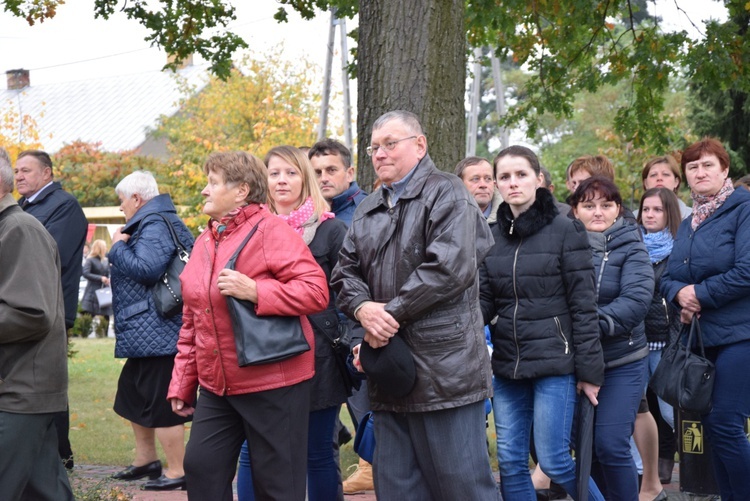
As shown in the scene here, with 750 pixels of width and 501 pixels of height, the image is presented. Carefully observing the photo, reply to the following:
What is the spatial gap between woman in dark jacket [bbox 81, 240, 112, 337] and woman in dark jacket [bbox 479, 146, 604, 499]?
17.8 meters

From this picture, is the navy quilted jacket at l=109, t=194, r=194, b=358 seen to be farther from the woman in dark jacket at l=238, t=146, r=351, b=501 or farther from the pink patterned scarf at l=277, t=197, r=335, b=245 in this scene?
the pink patterned scarf at l=277, t=197, r=335, b=245

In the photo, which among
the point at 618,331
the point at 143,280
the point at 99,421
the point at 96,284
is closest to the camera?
the point at 618,331

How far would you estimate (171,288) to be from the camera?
682 centimetres

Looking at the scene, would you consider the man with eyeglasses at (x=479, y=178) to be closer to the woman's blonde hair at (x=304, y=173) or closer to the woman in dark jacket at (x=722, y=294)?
the woman in dark jacket at (x=722, y=294)

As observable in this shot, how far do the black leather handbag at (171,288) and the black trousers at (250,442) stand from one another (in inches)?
88.1

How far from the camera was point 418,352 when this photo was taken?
4320 millimetres

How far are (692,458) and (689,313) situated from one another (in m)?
1.34

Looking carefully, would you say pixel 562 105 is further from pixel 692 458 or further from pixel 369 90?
pixel 692 458

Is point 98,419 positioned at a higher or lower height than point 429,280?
lower

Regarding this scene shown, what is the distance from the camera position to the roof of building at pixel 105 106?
58.7 metres

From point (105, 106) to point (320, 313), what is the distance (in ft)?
202

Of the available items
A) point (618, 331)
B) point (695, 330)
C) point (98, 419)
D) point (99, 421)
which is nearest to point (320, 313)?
point (618, 331)

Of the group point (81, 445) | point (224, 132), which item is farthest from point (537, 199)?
point (224, 132)

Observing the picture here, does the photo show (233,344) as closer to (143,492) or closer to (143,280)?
(143,280)
